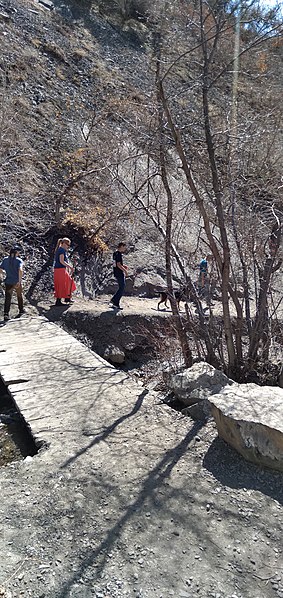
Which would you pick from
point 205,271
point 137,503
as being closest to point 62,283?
point 205,271

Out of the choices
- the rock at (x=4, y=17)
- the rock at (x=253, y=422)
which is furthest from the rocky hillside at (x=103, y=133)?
the rock at (x=253, y=422)

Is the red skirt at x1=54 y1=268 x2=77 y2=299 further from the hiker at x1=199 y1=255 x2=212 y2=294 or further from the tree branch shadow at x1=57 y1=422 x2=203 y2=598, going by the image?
the tree branch shadow at x1=57 y1=422 x2=203 y2=598

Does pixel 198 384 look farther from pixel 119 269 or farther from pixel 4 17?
pixel 4 17

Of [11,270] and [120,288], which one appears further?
[120,288]

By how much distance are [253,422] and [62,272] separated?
22.9ft

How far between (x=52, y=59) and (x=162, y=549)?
76.2 feet

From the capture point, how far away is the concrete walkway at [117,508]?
2.95 metres

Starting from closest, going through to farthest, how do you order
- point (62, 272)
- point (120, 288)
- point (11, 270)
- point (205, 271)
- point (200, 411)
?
point (200, 411) < point (205, 271) < point (11, 270) < point (62, 272) < point (120, 288)

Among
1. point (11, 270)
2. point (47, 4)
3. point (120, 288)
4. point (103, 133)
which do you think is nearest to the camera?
point (11, 270)

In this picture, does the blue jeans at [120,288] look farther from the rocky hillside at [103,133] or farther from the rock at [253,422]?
the rock at [253,422]

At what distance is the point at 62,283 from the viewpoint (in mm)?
10547

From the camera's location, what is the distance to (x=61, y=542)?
3252 millimetres

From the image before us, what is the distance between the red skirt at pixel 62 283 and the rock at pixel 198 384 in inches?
207

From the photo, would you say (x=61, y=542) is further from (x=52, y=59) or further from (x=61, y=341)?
(x=52, y=59)
